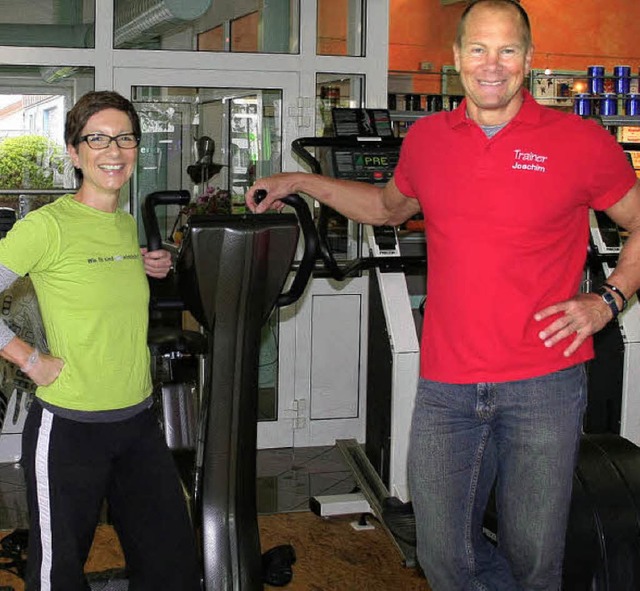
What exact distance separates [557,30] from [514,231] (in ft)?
32.4

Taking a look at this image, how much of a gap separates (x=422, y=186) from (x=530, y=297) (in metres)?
0.38

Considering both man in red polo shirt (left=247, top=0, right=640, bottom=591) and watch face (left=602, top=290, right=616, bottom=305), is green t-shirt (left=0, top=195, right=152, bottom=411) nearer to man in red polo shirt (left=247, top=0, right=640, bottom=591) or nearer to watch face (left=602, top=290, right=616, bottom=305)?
man in red polo shirt (left=247, top=0, right=640, bottom=591)

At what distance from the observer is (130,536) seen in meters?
2.76

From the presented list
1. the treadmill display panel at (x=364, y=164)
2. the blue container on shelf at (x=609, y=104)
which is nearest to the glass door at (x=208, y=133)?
the treadmill display panel at (x=364, y=164)

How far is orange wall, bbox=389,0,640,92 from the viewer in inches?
440

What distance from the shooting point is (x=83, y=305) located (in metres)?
2.57

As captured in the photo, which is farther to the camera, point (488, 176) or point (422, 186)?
point (422, 186)

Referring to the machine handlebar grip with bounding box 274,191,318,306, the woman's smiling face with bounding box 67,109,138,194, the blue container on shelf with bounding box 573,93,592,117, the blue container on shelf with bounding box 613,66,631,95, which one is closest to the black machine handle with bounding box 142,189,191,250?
the machine handlebar grip with bounding box 274,191,318,306

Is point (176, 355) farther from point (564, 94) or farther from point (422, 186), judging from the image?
point (564, 94)

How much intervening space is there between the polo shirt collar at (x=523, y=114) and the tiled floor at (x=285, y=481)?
2722 mm

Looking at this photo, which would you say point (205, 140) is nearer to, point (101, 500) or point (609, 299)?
point (101, 500)

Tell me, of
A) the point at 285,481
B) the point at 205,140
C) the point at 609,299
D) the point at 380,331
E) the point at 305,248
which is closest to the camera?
the point at 609,299

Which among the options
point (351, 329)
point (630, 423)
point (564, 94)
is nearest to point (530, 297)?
point (630, 423)

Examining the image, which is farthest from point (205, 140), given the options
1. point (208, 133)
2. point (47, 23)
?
point (47, 23)
